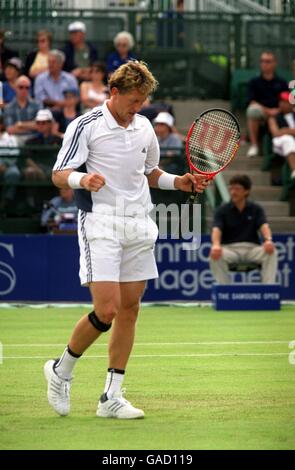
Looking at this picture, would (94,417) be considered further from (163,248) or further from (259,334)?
(163,248)

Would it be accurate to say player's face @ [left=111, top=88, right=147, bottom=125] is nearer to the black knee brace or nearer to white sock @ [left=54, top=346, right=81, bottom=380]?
the black knee brace

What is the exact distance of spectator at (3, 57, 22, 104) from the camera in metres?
20.5

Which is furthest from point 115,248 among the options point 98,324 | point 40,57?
point 40,57

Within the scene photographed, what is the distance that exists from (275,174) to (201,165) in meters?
11.2

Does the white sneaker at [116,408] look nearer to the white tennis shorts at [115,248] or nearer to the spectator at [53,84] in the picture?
the white tennis shorts at [115,248]

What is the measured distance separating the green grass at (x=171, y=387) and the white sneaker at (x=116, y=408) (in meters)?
0.09

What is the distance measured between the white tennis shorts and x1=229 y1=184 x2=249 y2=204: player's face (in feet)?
28.6

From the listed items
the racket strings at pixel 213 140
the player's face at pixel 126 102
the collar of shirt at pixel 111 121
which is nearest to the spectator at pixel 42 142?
the racket strings at pixel 213 140

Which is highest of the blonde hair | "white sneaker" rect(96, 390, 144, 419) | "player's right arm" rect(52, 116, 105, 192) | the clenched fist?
the blonde hair

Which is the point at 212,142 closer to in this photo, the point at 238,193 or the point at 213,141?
the point at 213,141

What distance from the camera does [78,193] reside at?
329 inches

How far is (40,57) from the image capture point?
2138 centimetres

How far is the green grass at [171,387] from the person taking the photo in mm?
7465

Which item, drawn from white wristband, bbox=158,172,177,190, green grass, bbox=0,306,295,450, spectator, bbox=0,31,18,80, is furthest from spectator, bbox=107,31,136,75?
white wristband, bbox=158,172,177,190
